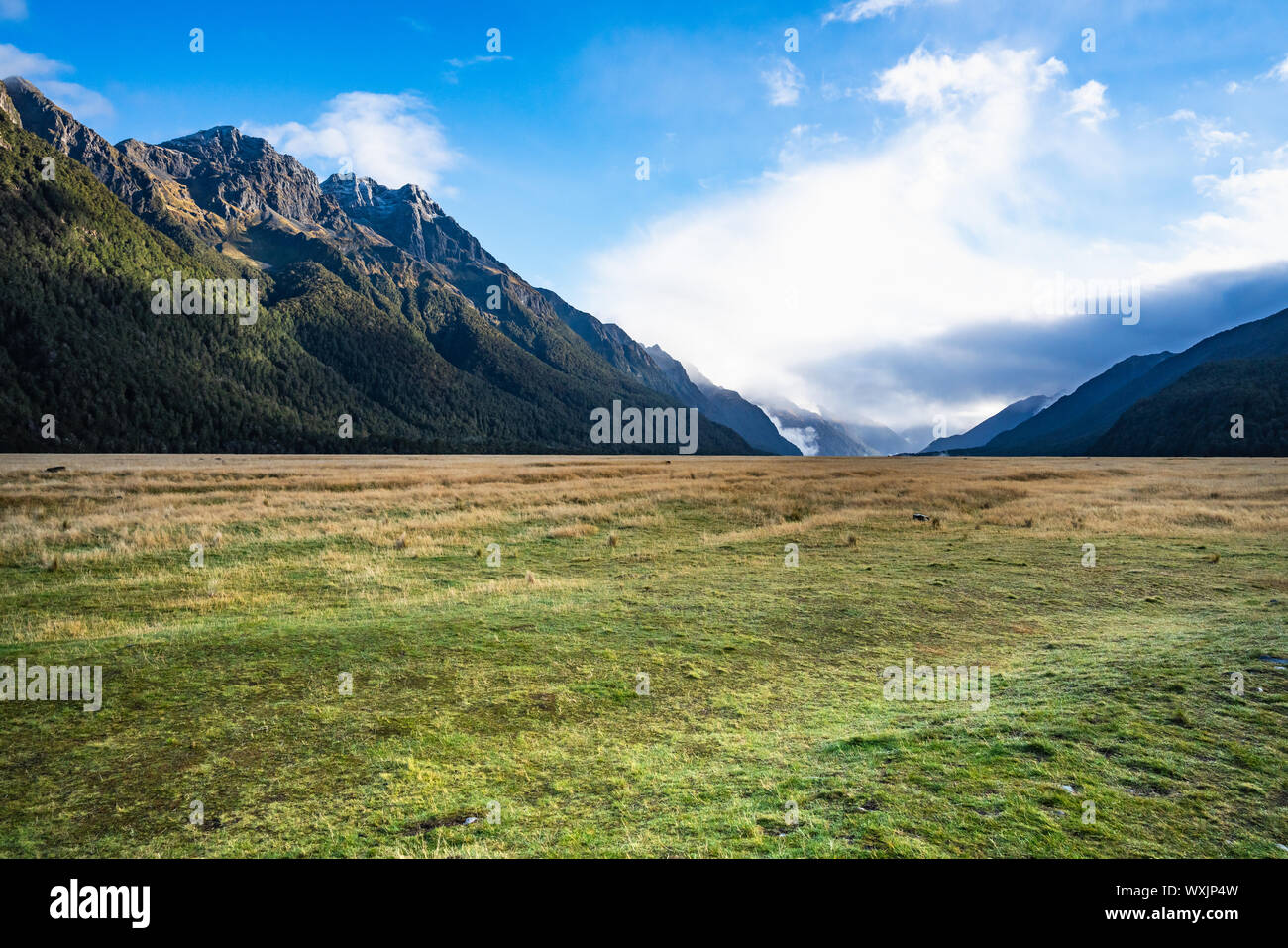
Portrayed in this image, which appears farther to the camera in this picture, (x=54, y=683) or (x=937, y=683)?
(x=937, y=683)

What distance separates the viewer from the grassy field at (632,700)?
6.27 metres

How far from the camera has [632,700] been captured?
412 inches

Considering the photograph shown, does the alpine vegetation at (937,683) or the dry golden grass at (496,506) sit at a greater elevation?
the dry golden grass at (496,506)

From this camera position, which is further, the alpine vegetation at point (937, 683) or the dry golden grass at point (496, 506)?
the dry golden grass at point (496, 506)

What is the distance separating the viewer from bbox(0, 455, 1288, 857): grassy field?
20.6ft

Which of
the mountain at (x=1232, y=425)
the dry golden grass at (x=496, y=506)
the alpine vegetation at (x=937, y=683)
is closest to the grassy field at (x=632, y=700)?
the alpine vegetation at (x=937, y=683)

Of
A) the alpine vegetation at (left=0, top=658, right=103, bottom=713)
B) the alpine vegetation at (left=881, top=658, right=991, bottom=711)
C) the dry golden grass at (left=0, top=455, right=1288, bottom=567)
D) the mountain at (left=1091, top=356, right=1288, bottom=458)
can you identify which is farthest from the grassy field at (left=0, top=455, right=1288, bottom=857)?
the mountain at (left=1091, top=356, right=1288, bottom=458)

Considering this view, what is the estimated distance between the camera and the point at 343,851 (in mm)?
5844

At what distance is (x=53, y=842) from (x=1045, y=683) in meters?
13.9

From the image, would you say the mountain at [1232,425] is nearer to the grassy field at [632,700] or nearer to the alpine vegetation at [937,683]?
the grassy field at [632,700]

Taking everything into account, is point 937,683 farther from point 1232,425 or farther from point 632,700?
point 1232,425

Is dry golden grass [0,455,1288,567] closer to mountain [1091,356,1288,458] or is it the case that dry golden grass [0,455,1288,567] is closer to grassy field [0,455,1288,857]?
grassy field [0,455,1288,857]

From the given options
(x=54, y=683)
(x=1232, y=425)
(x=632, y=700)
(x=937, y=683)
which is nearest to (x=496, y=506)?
(x=54, y=683)
